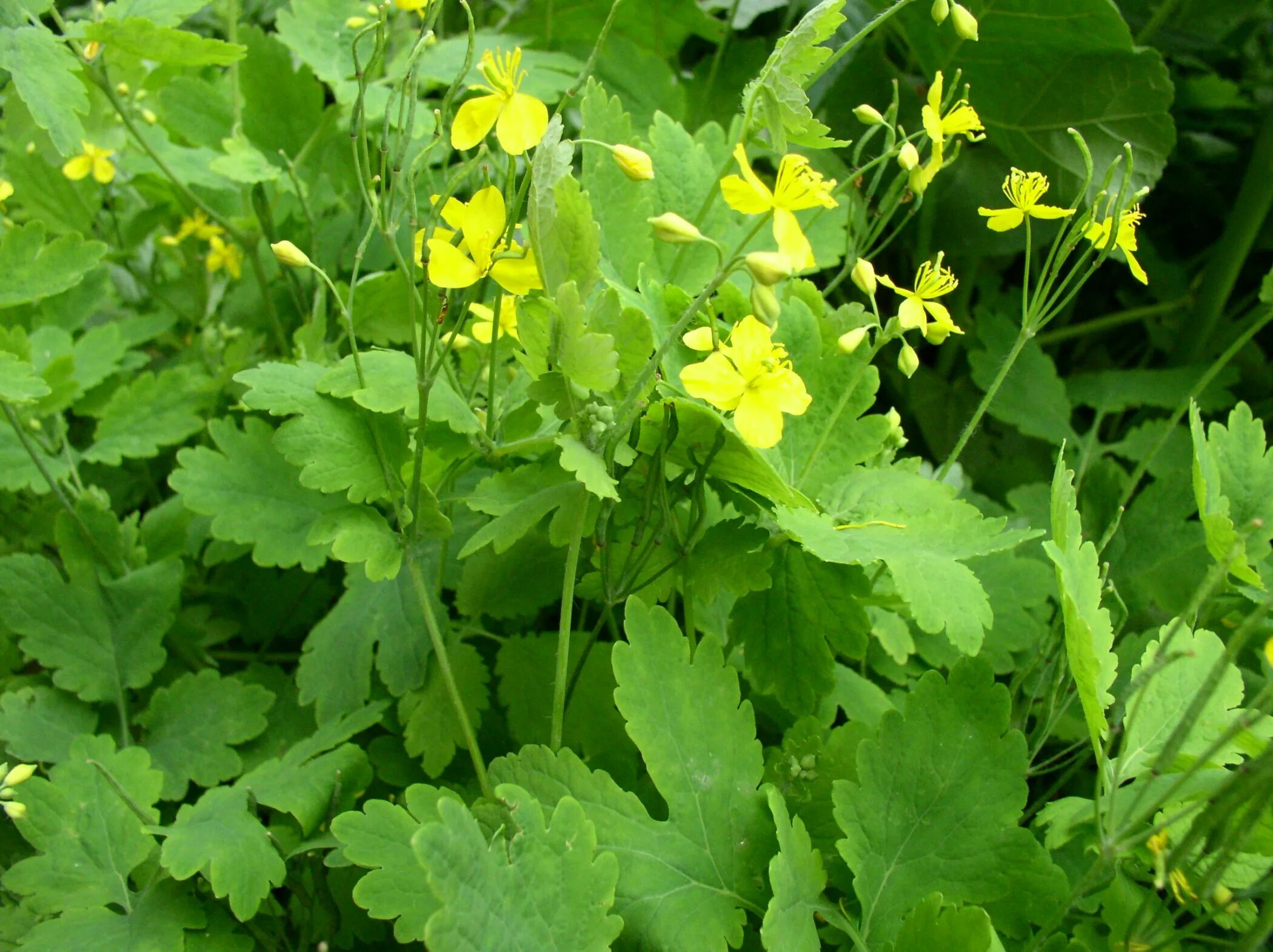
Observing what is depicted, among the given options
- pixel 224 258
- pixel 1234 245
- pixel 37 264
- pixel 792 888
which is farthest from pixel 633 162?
pixel 1234 245

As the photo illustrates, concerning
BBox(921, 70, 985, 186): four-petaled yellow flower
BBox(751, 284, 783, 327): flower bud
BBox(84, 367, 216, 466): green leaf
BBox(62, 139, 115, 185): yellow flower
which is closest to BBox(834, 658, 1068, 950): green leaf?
BBox(751, 284, 783, 327): flower bud

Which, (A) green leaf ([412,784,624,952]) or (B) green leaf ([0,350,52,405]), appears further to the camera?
(B) green leaf ([0,350,52,405])

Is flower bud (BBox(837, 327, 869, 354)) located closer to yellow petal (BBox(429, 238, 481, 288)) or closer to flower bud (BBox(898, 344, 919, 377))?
flower bud (BBox(898, 344, 919, 377))

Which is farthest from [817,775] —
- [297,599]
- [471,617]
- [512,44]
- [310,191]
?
[512,44]

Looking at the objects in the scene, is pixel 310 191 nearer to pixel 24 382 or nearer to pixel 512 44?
pixel 512 44

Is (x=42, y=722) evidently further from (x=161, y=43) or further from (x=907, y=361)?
(x=907, y=361)

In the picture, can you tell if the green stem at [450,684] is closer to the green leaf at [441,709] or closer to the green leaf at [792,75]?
the green leaf at [441,709]
